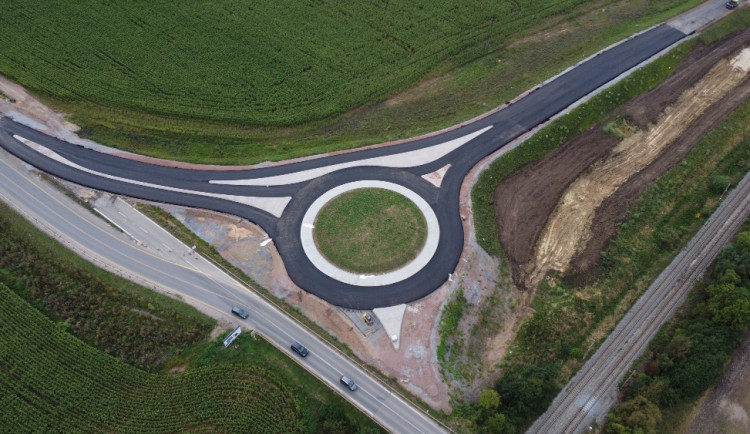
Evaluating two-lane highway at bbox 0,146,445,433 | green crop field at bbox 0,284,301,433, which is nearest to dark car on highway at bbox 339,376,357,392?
two-lane highway at bbox 0,146,445,433

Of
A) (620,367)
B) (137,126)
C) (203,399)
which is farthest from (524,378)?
(137,126)

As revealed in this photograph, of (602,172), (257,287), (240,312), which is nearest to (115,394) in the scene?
(240,312)

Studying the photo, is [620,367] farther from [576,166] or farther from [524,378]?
[576,166]

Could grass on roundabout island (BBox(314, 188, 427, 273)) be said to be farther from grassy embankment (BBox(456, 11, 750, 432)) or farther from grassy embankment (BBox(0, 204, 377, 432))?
grassy embankment (BBox(0, 204, 377, 432))

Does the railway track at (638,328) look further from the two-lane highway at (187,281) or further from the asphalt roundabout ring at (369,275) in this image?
the asphalt roundabout ring at (369,275)

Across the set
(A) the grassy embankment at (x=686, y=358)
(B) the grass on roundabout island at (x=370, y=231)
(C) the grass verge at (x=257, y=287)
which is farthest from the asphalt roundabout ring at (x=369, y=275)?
(A) the grassy embankment at (x=686, y=358)

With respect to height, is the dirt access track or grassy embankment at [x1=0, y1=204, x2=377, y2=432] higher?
the dirt access track
